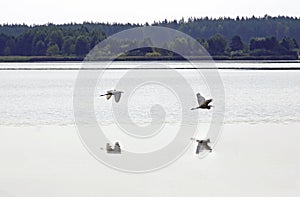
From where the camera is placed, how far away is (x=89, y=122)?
20797 mm

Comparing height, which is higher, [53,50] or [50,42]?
[50,42]

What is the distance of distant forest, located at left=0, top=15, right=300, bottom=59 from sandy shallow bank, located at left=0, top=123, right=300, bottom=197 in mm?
60844

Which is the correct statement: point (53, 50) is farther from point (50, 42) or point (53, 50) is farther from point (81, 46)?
point (81, 46)

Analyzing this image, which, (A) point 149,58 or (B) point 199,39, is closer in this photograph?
(A) point 149,58

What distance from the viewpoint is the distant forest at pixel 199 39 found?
3452 inches

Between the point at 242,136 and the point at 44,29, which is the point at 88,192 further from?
the point at 44,29

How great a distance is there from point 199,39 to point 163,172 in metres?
88.3

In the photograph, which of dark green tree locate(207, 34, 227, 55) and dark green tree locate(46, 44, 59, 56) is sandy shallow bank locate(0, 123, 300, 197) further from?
dark green tree locate(46, 44, 59, 56)

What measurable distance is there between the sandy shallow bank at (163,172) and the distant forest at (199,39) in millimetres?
60844

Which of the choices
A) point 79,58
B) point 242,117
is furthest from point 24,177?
point 79,58

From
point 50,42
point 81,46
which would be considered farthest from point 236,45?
point 50,42

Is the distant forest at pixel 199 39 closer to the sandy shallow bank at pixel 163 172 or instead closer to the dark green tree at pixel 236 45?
the dark green tree at pixel 236 45

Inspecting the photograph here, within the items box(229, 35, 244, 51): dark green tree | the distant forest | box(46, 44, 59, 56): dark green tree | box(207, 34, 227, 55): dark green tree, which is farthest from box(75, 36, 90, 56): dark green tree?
box(229, 35, 244, 51): dark green tree

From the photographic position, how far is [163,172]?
530 inches
